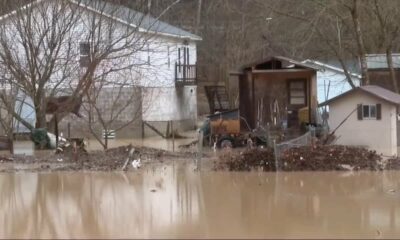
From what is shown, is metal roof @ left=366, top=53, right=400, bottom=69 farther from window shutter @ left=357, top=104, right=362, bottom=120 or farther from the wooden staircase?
window shutter @ left=357, top=104, right=362, bottom=120

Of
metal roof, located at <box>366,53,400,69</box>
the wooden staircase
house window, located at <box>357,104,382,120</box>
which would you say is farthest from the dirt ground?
the wooden staircase

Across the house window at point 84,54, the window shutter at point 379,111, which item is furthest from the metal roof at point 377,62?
the house window at point 84,54

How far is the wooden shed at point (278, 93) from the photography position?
2895cm

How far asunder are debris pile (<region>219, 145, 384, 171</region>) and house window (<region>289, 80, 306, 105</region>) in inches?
367

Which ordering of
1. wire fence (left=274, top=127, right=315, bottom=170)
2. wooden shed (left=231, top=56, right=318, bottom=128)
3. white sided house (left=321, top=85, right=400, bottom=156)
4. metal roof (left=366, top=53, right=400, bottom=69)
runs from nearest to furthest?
wire fence (left=274, top=127, right=315, bottom=170) → white sided house (left=321, top=85, right=400, bottom=156) → wooden shed (left=231, top=56, right=318, bottom=128) → metal roof (left=366, top=53, right=400, bottom=69)

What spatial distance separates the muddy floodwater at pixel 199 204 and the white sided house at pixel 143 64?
914 centimetres

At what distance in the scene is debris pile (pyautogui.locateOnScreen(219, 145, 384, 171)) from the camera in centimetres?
1969

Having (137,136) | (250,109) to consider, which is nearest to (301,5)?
(250,109)

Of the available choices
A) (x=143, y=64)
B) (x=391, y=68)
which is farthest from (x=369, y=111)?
(x=143, y=64)

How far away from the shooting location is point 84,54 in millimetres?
27766

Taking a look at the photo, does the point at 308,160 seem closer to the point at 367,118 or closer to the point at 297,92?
the point at 367,118

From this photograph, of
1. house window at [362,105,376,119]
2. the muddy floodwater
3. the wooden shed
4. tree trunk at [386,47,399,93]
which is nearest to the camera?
the muddy floodwater

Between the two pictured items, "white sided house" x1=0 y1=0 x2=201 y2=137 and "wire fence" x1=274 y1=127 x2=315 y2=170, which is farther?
"white sided house" x1=0 y1=0 x2=201 y2=137

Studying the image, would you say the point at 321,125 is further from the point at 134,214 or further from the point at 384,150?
the point at 134,214
